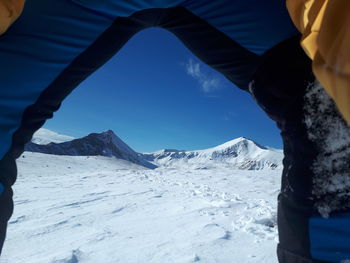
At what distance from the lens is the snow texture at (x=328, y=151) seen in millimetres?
539

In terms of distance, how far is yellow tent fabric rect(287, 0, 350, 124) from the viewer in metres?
0.35

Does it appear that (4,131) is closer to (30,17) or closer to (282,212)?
(30,17)

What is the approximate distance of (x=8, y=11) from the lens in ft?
1.77

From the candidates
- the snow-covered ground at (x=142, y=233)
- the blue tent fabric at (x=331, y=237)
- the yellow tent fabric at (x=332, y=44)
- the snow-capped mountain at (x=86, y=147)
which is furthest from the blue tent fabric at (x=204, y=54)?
the snow-capped mountain at (x=86, y=147)

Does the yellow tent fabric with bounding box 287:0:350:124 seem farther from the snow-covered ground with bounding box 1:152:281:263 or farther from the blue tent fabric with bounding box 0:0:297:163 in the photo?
the snow-covered ground with bounding box 1:152:281:263

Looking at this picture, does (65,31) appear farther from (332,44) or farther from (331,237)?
(331,237)

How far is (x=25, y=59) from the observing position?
649 mm

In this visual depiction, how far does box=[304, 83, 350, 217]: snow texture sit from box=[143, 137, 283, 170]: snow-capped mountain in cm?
13551

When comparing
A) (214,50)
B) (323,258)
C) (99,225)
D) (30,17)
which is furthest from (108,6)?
(99,225)

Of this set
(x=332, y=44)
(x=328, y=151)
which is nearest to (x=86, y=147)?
(x=328, y=151)

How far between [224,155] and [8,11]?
Answer: 152155mm

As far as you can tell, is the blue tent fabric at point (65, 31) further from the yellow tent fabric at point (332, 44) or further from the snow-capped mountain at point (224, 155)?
the snow-capped mountain at point (224, 155)

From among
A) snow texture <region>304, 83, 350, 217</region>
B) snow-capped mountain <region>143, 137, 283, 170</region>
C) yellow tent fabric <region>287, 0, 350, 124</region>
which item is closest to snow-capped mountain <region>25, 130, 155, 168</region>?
snow texture <region>304, 83, 350, 217</region>

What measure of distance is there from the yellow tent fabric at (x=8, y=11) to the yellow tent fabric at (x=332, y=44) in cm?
54
